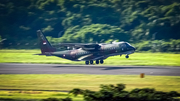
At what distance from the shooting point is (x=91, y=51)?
187 ft

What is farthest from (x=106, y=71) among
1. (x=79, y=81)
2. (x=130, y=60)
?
(x=130, y=60)

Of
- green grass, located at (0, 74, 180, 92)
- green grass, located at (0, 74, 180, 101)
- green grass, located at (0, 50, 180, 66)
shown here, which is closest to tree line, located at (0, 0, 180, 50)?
green grass, located at (0, 50, 180, 66)

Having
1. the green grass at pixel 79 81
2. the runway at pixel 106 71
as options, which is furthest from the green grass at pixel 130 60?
the green grass at pixel 79 81

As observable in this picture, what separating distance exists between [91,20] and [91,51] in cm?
6291

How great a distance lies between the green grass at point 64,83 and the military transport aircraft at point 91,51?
55.9 ft

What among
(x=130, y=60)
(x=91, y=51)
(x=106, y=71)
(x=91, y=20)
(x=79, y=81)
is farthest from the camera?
(x=91, y=20)

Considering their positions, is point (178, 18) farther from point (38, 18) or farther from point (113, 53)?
point (113, 53)

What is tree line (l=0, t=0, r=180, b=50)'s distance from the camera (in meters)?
107

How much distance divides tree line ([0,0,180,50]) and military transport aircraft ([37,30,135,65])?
42869mm

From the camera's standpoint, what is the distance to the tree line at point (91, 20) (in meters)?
107

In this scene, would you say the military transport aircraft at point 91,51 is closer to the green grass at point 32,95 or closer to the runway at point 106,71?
the runway at point 106,71

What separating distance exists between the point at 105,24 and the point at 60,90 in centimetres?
8486

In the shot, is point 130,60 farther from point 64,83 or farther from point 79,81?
point 64,83

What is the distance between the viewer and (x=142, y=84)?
32.6 meters
